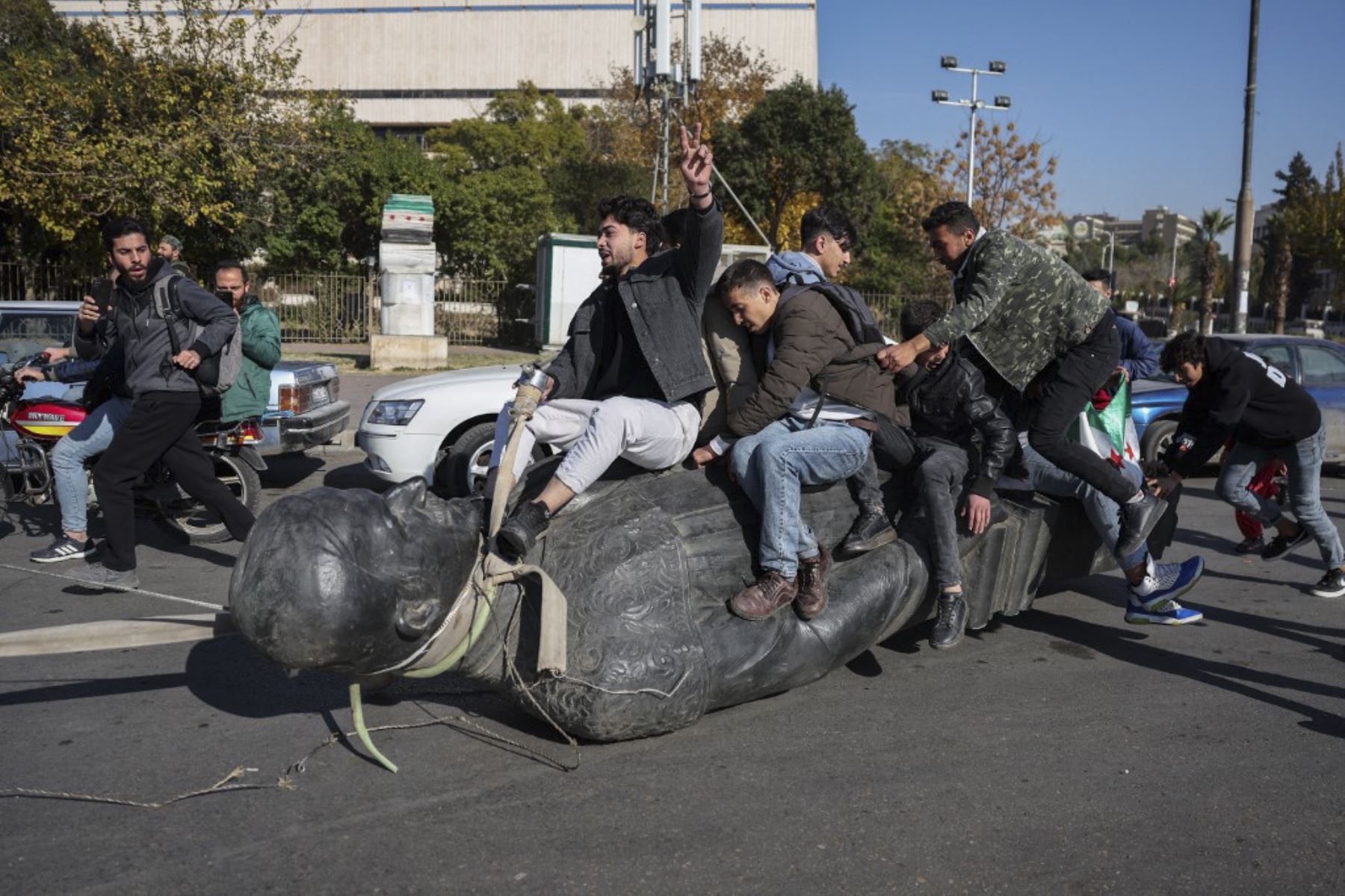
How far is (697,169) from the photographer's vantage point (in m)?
4.24

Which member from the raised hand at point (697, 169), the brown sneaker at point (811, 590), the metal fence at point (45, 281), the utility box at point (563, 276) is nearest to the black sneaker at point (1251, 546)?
the brown sneaker at point (811, 590)

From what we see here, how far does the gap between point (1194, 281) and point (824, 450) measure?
254 feet

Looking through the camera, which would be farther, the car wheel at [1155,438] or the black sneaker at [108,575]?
the car wheel at [1155,438]

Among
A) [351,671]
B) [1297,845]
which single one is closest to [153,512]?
[351,671]

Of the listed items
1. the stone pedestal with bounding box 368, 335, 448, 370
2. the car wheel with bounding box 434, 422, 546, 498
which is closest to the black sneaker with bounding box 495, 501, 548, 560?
the car wheel with bounding box 434, 422, 546, 498

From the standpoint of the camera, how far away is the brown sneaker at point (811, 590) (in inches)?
166

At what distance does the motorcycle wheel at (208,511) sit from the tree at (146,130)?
1487cm

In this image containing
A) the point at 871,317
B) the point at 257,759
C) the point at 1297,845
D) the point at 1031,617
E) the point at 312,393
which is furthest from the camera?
the point at 312,393

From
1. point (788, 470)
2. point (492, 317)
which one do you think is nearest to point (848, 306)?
point (788, 470)

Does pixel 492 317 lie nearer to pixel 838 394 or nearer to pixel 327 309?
pixel 327 309

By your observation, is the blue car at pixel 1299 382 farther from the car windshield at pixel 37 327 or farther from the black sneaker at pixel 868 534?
the car windshield at pixel 37 327

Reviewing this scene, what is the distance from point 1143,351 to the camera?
8.40 m

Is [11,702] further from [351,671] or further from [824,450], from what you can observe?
[824,450]

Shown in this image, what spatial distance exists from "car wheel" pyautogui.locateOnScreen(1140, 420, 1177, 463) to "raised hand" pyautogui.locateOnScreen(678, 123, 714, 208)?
740 centimetres
